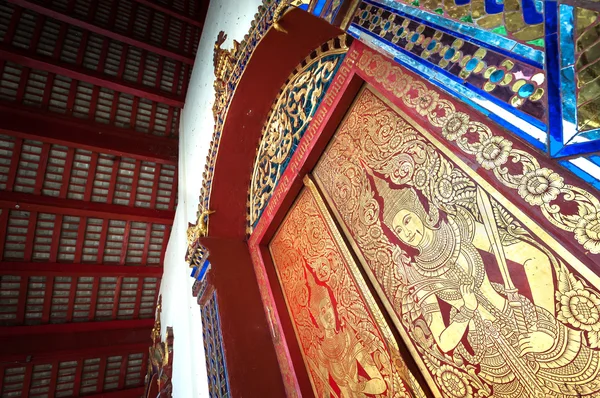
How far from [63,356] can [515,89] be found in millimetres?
5495

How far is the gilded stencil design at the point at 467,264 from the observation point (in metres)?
0.65

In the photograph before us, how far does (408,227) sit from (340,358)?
0.67m

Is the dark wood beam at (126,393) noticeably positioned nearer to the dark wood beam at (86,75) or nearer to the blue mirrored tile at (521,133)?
the dark wood beam at (86,75)

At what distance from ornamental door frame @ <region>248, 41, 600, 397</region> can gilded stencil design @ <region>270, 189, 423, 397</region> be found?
0.18 feet

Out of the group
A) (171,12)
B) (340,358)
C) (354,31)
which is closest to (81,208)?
(171,12)

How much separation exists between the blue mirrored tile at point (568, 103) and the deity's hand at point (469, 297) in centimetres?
50

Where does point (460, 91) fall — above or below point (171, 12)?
below

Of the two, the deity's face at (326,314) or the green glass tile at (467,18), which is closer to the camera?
the green glass tile at (467,18)

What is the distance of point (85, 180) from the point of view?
413 centimetres

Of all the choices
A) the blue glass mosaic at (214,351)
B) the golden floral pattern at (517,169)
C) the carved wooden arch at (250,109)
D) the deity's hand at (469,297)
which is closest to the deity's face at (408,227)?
the deity's hand at (469,297)

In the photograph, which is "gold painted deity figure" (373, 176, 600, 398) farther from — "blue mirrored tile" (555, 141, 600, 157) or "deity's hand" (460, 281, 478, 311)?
"blue mirrored tile" (555, 141, 600, 157)

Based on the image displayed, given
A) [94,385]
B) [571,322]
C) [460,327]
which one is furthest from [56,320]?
[571,322]

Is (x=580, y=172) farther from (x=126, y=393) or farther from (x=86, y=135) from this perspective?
(x=126, y=393)

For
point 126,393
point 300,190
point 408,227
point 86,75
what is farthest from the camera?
point 126,393
